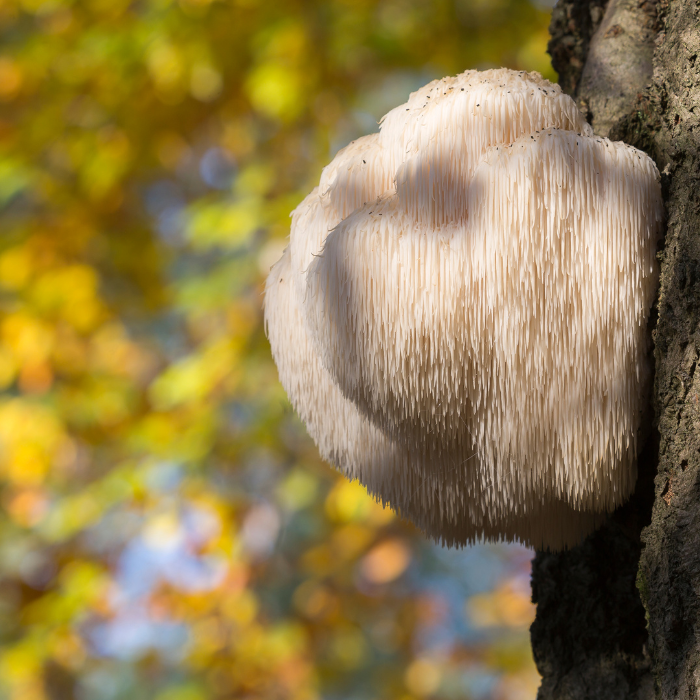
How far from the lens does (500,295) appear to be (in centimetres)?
79

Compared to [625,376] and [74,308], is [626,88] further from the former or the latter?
[74,308]

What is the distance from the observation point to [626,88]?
3.98 feet

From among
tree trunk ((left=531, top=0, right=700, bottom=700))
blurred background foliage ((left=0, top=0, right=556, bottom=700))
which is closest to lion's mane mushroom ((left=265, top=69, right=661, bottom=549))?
tree trunk ((left=531, top=0, right=700, bottom=700))

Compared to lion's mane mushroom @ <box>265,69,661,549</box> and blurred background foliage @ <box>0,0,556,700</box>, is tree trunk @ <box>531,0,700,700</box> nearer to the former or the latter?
lion's mane mushroom @ <box>265,69,661,549</box>

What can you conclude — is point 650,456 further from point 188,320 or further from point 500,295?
point 188,320

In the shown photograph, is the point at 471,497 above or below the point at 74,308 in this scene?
below

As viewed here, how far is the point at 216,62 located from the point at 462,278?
9.57ft

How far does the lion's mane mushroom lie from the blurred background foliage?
2.04 meters

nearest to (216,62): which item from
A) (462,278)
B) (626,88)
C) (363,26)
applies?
(363,26)

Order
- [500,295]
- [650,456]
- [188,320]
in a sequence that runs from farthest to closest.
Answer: [188,320]
[650,456]
[500,295]

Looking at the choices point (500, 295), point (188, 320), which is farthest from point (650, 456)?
point (188, 320)

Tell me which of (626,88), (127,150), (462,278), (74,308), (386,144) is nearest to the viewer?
(462,278)

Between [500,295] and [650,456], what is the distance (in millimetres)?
390

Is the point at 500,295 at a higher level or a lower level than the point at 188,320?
lower
